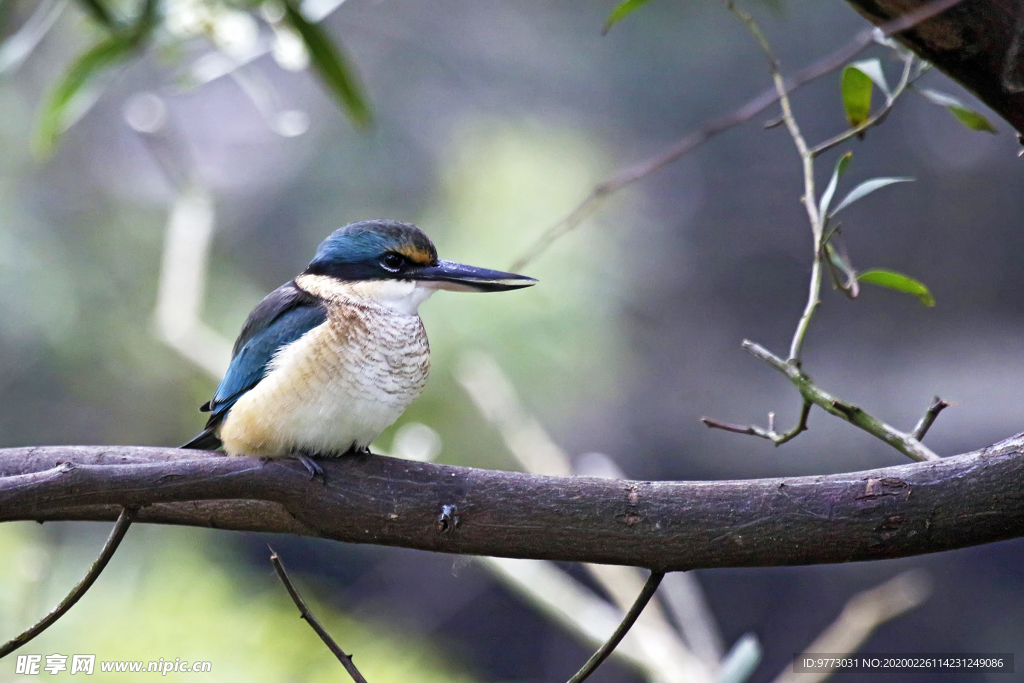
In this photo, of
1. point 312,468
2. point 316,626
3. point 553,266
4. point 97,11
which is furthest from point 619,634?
point 553,266

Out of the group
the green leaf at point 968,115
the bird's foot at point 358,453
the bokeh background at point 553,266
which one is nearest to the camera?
the green leaf at point 968,115

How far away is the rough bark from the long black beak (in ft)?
1.74

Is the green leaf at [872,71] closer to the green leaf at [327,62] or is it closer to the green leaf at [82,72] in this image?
the green leaf at [327,62]

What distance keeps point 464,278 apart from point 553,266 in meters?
1.55

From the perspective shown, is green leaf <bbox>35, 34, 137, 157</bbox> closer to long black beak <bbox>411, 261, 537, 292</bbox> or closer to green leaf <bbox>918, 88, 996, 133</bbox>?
long black beak <bbox>411, 261, 537, 292</bbox>

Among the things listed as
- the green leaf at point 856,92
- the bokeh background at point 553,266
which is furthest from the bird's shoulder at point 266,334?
the bokeh background at point 553,266

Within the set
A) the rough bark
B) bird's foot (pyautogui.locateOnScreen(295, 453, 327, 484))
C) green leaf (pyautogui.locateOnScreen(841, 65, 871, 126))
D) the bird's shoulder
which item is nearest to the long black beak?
the bird's shoulder

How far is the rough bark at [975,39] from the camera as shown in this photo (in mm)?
643

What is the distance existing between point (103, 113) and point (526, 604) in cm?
225

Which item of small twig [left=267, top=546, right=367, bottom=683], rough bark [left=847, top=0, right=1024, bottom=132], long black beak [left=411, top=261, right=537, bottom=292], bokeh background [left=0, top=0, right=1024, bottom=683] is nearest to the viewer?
rough bark [left=847, top=0, right=1024, bottom=132]

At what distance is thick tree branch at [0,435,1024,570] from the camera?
0.74m

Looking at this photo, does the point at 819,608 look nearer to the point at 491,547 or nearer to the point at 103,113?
the point at 491,547

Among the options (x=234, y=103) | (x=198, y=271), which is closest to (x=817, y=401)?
(x=198, y=271)

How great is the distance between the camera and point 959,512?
74 cm
